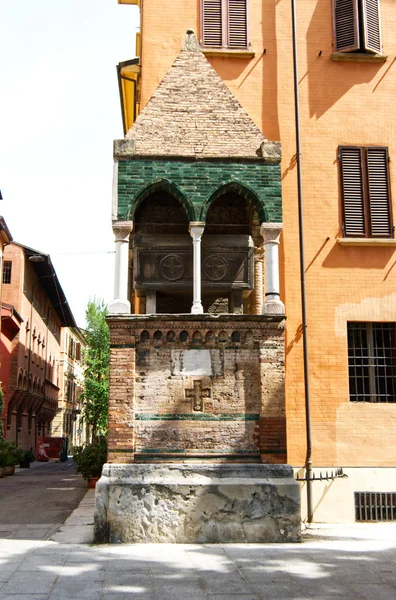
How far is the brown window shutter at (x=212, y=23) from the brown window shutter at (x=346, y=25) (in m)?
2.61

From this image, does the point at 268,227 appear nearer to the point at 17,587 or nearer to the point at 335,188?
the point at 335,188

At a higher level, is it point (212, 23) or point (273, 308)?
point (212, 23)

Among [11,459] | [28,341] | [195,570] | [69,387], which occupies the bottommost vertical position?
[195,570]

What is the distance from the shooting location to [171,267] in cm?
1120

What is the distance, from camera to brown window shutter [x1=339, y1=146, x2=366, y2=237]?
13781 millimetres

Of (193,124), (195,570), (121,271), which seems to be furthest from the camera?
(193,124)

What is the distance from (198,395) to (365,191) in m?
6.65

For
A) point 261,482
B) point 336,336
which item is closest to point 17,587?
point 261,482

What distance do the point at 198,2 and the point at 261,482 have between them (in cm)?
1113

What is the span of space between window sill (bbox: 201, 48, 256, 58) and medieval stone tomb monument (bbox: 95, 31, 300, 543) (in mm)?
3091

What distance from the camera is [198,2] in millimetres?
14992

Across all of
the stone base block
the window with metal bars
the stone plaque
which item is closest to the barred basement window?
the window with metal bars

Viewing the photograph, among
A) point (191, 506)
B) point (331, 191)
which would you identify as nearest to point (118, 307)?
point (191, 506)

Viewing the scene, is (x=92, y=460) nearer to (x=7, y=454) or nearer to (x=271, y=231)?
(x=271, y=231)
